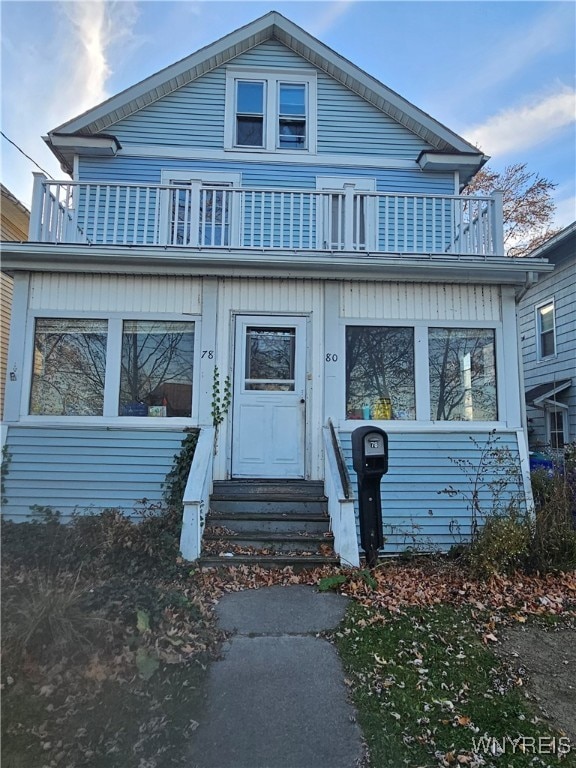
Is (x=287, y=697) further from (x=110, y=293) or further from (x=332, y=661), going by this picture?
(x=110, y=293)

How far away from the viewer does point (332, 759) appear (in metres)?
2.27

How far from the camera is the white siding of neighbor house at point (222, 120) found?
27.3 feet

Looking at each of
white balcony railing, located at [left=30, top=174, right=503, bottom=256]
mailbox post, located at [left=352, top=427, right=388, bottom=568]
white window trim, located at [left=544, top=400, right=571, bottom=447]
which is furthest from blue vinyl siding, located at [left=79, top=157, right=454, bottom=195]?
mailbox post, located at [left=352, top=427, right=388, bottom=568]

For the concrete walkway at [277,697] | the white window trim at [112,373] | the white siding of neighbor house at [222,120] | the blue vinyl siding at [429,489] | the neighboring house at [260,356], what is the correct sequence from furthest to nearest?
the white siding of neighbor house at [222,120]
the white window trim at [112,373]
the neighboring house at [260,356]
the blue vinyl siding at [429,489]
the concrete walkway at [277,697]

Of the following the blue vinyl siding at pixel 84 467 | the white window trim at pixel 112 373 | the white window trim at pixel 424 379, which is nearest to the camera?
the blue vinyl siding at pixel 84 467

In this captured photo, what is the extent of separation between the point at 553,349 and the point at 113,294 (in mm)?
9594

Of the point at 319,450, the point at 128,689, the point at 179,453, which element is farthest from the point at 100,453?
the point at 128,689

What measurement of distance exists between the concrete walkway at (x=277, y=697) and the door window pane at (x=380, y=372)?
2.99 m

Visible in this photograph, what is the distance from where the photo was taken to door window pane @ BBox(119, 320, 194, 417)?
20.4ft

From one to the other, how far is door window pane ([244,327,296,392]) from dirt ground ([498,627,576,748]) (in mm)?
3884

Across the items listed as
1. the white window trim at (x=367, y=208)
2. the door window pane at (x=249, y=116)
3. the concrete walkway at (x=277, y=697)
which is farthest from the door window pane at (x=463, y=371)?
the door window pane at (x=249, y=116)

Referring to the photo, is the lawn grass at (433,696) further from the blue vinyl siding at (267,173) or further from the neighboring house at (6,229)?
the neighboring house at (6,229)

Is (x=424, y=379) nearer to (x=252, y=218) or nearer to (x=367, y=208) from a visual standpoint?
(x=367, y=208)

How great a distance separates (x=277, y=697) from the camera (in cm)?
273
